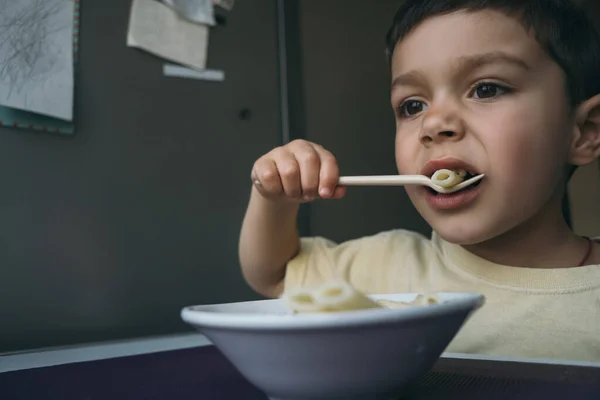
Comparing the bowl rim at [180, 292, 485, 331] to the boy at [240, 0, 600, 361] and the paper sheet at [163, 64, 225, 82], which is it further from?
the paper sheet at [163, 64, 225, 82]

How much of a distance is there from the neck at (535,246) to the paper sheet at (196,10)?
62 cm

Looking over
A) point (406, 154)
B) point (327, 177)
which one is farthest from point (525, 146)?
point (327, 177)

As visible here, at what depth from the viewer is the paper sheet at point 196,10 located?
900mm

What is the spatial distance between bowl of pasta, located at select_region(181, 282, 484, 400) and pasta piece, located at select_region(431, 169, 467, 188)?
0.88 feet

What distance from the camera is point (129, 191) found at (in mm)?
806

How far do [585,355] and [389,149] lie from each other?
0.69 metres

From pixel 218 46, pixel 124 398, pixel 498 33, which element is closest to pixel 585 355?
pixel 498 33

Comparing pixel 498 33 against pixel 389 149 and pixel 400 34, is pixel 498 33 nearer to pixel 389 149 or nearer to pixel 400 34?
pixel 400 34

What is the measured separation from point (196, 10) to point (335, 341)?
814 mm

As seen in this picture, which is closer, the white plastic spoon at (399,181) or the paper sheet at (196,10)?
the white plastic spoon at (399,181)

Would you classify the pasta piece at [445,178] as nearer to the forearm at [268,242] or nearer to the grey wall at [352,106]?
the forearm at [268,242]

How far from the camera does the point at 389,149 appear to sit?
118 centimetres

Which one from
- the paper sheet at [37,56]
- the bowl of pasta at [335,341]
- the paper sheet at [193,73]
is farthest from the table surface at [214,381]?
the paper sheet at [193,73]

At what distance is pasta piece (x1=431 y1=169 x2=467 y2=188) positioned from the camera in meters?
0.55
